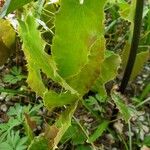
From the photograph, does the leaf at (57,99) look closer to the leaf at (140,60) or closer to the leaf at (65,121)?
the leaf at (65,121)

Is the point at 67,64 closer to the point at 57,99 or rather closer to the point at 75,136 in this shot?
the point at 57,99

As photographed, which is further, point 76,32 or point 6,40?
point 6,40

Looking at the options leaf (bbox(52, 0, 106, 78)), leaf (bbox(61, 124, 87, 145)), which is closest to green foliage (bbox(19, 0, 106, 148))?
leaf (bbox(52, 0, 106, 78))

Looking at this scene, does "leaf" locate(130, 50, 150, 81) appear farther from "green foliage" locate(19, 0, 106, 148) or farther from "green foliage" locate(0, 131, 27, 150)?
"green foliage" locate(0, 131, 27, 150)

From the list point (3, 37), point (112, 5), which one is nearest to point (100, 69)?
point (3, 37)

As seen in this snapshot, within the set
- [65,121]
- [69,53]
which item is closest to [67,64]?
[69,53]

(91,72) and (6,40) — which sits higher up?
(6,40)

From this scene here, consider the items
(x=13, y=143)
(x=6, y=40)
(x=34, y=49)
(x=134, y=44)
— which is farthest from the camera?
(x=6, y=40)

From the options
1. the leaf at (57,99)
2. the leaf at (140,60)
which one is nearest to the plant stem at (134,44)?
the leaf at (140,60)
